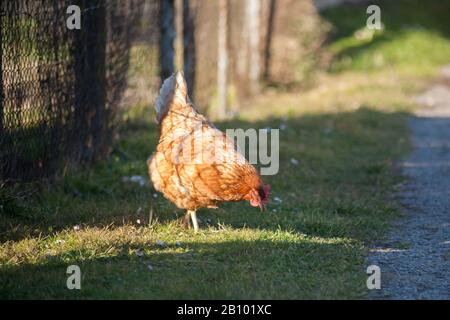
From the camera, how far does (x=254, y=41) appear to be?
57.3 feet

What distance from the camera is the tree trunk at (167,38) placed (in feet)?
34.3

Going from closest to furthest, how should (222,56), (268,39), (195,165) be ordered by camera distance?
(195,165), (222,56), (268,39)

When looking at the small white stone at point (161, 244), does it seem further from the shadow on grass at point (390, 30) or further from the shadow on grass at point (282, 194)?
the shadow on grass at point (390, 30)

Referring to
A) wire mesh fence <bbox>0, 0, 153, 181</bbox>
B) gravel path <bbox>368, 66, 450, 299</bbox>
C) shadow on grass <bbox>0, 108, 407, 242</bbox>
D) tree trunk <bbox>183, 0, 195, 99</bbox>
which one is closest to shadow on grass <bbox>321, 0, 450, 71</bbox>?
tree trunk <bbox>183, 0, 195, 99</bbox>

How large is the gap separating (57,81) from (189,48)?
14.9ft

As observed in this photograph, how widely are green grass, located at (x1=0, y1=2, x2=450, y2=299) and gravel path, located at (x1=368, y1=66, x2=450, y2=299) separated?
18 centimetres

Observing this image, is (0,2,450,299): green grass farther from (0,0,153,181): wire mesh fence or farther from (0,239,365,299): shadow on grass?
(0,0,153,181): wire mesh fence

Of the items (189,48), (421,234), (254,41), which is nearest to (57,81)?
(421,234)

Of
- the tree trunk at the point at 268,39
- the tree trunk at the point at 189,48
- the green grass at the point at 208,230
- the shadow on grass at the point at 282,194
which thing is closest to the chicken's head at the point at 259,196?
the green grass at the point at 208,230

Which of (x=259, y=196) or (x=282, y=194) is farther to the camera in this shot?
(x=282, y=194)

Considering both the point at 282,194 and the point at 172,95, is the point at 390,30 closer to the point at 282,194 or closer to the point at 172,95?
the point at 282,194

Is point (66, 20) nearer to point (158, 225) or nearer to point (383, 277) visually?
point (158, 225)

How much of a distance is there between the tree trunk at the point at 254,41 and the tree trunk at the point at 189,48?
5635mm

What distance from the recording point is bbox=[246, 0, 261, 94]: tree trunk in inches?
679
